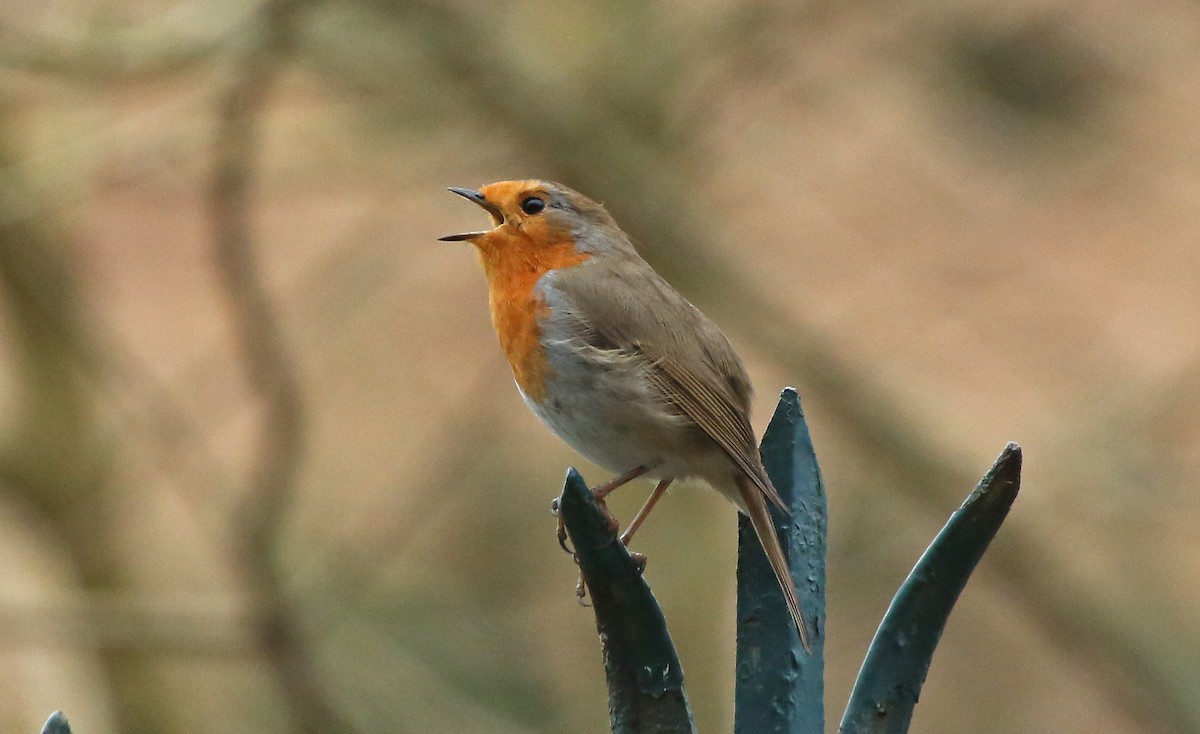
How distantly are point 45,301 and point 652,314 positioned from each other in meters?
2.17

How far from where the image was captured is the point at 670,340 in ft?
9.11

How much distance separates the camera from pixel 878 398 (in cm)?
405

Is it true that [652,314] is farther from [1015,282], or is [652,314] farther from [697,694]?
[1015,282]

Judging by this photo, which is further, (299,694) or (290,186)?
(290,186)

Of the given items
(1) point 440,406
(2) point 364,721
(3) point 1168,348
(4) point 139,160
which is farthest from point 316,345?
(3) point 1168,348

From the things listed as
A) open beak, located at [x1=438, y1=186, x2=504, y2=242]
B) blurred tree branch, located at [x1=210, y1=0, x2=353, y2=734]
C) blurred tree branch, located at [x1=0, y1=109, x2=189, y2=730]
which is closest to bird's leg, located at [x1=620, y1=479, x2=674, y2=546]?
open beak, located at [x1=438, y1=186, x2=504, y2=242]

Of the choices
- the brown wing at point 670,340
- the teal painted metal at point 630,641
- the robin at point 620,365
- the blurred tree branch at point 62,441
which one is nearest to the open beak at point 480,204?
the robin at point 620,365

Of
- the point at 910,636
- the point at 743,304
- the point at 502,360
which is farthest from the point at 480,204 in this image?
the point at 502,360

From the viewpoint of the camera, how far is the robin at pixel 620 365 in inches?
106

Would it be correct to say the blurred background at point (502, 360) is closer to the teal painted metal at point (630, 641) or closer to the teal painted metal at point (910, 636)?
the teal painted metal at point (630, 641)

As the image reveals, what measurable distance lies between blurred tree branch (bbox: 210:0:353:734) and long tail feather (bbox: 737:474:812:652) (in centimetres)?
133

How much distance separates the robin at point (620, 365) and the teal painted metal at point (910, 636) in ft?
3.13

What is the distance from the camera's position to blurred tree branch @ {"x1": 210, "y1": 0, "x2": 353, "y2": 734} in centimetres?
332

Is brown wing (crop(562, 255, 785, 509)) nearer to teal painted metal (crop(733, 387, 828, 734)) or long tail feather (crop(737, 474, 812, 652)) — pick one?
long tail feather (crop(737, 474, 812, 652))
